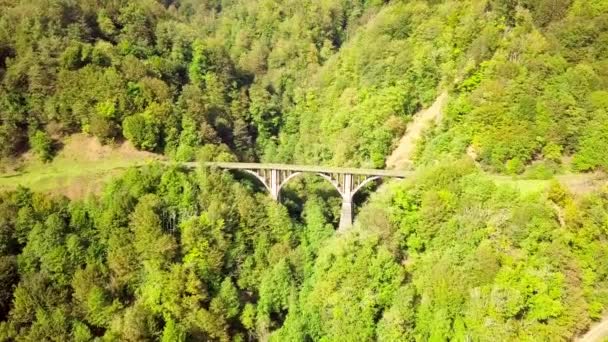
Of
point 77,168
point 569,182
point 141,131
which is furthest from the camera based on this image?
point 141,131

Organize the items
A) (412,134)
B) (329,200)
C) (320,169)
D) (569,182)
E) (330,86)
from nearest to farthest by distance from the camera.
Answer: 1. (569,182)
2. (320,169)
3. (329,200)
4. (412,134)
5. (330,86)

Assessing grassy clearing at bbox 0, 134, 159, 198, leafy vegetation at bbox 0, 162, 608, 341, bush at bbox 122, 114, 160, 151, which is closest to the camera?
leafy vegetation at bbox 0, 162, 608, 341

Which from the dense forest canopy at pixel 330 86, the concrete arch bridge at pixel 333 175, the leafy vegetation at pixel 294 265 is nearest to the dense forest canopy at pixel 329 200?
the leafy vegetation at pixel 294 265

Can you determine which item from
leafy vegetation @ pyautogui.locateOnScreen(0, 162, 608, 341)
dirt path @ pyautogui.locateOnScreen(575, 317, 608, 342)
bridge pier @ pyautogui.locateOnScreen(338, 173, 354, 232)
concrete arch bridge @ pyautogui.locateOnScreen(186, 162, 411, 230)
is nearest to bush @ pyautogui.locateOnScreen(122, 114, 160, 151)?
concrete arch bridge @ pyautogui.locateOnScreen(186, 162, 411, 230)

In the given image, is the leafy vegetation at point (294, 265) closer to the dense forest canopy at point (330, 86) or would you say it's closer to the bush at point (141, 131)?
the bush at point (141, 131)

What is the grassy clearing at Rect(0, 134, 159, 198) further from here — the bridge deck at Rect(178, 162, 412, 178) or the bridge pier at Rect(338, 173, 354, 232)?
the bridge pier at Rect(338, 173, 354, 232)

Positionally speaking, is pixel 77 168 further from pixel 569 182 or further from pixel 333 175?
pixel 569 182

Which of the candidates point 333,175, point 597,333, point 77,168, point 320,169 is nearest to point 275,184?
point 320,169

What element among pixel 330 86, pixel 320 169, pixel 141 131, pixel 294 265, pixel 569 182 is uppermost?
pixel 330 86
